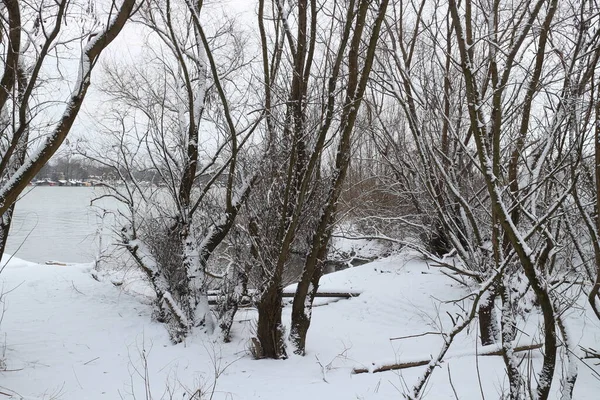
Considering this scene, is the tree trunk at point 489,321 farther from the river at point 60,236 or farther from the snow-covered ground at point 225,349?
the river at point 60,236

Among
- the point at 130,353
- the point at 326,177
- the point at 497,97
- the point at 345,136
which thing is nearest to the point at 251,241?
the point at 326,177

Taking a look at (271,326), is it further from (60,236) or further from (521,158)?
(60,236)

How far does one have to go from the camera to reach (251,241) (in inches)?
257

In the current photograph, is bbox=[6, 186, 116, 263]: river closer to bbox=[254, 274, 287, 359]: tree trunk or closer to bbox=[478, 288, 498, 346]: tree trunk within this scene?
bbox=[254, 274, 287, 359]: tree trunk

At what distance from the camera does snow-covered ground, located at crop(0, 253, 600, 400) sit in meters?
4.90

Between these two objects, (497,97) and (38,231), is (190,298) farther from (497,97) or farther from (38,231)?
(38,231)

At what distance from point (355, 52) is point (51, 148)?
3889 mm

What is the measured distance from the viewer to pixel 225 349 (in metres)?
6.94

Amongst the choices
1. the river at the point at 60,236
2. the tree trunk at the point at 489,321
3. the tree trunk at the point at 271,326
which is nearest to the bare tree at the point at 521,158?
the tree trunk at the point at 489,321

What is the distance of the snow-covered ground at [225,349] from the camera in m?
4.90

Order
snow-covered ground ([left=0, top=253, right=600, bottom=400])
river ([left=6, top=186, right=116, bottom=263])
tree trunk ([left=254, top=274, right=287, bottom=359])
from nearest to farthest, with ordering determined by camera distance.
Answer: snow-covered ground ([left=0, top=253, right=600, bottom=400]) → tree trunk ([left=254, top=274, right=287, bottom=359]) → river ([left=6, top=186, right=116, bottom=263])

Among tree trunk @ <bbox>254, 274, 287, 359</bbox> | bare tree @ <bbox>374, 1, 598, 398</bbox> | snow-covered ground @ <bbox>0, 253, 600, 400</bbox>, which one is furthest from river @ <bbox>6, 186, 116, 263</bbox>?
bare tree @ <bbox>374, 1, 598, 398</bbox>

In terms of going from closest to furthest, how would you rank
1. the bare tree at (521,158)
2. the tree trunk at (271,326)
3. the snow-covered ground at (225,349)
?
the bare tree at (521,158) → the snow-covered ground at (225,349) → the tree trunk at (271,326)

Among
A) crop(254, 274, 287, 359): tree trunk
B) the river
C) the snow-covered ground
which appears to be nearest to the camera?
the snow-covered ground
